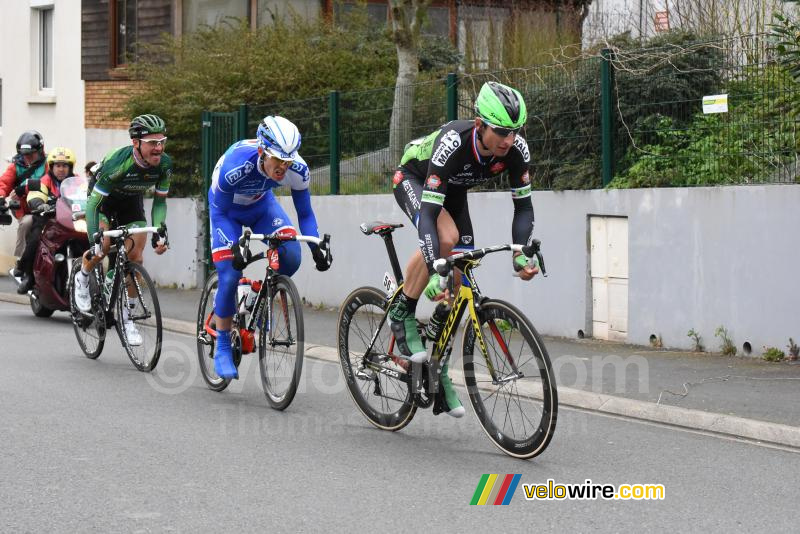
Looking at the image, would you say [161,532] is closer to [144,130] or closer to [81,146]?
[144,130]

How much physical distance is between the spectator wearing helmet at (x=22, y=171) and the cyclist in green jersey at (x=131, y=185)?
4.40 metres

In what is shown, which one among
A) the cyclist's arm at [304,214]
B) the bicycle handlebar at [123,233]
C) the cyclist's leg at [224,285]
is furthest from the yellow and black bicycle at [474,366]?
the bicycle handlebar at [123,233]

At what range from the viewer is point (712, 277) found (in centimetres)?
1070

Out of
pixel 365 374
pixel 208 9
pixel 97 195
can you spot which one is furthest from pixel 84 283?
pixel 208 9

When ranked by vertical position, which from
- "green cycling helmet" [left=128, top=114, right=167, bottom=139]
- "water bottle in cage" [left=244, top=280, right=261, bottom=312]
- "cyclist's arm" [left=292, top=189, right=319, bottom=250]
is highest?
"green cycling helmet" [left=128, top=114, right=167, bottom=139]

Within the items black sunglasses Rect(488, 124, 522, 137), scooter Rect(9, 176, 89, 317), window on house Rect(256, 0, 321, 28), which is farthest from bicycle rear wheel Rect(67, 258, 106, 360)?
window on house Rect(256, 0, 321, 28)

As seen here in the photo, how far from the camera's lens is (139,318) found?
10.1 meters

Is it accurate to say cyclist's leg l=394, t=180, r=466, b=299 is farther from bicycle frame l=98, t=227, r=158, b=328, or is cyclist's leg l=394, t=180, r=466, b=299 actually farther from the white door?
the white door

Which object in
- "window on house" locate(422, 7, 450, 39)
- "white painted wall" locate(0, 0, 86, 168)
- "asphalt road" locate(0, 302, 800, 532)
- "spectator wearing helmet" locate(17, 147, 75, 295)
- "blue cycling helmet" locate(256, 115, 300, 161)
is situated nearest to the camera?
"asphalt road" locate(0, 302, 800, 532)

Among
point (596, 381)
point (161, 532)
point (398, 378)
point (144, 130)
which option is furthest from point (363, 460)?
point (144, 130)

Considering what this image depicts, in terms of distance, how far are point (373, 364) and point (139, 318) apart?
10.2 ft

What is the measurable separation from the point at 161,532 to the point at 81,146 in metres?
20.3

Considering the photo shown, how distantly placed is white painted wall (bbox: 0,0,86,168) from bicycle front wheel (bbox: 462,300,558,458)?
62.9 feet

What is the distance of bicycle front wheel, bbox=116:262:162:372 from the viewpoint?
32.8 ft
